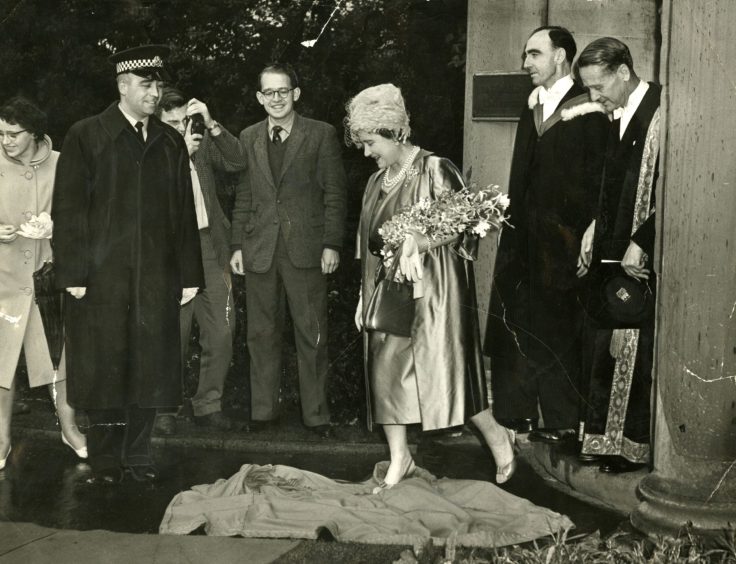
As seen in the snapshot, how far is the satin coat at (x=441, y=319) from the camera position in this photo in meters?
5.99

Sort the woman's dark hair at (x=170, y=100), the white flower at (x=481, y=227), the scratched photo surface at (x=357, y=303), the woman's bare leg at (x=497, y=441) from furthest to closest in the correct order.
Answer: the woman's dark hair at (x=170, y=100) < the woman's bare leg at (x=497, y=441) < the white flower at (x=481, y=227) < the scratched photo surface at (x=357, y=303)

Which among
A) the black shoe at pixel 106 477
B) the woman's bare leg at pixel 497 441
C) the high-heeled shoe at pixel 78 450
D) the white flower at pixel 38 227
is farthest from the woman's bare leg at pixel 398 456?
the white flower at pixel 38 227

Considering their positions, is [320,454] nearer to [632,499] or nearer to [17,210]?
[632,499]

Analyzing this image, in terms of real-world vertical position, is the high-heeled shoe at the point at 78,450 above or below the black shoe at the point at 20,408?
below

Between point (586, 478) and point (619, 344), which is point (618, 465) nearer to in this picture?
point (586, 478)

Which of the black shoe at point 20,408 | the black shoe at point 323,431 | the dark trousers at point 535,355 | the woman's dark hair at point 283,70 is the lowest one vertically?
the black shoe at point 323,431

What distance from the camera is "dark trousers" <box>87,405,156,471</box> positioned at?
6223 millimetres

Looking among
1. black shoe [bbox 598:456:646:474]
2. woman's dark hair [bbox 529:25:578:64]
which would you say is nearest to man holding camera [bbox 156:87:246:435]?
woman's dark hair [bbox 529:25:578:64]

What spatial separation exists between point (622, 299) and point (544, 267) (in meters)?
0.50

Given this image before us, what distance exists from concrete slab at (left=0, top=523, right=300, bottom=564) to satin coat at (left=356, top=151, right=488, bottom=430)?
3.54 ft

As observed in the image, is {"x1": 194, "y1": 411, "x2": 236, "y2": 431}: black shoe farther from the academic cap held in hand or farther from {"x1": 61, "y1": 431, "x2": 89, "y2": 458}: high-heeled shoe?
the academic cap held in hand

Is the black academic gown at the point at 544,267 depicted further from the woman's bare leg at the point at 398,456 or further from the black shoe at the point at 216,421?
the black shoe at the point at 216,421

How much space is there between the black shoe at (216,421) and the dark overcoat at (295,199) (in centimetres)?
87

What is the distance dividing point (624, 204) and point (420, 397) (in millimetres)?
1500
